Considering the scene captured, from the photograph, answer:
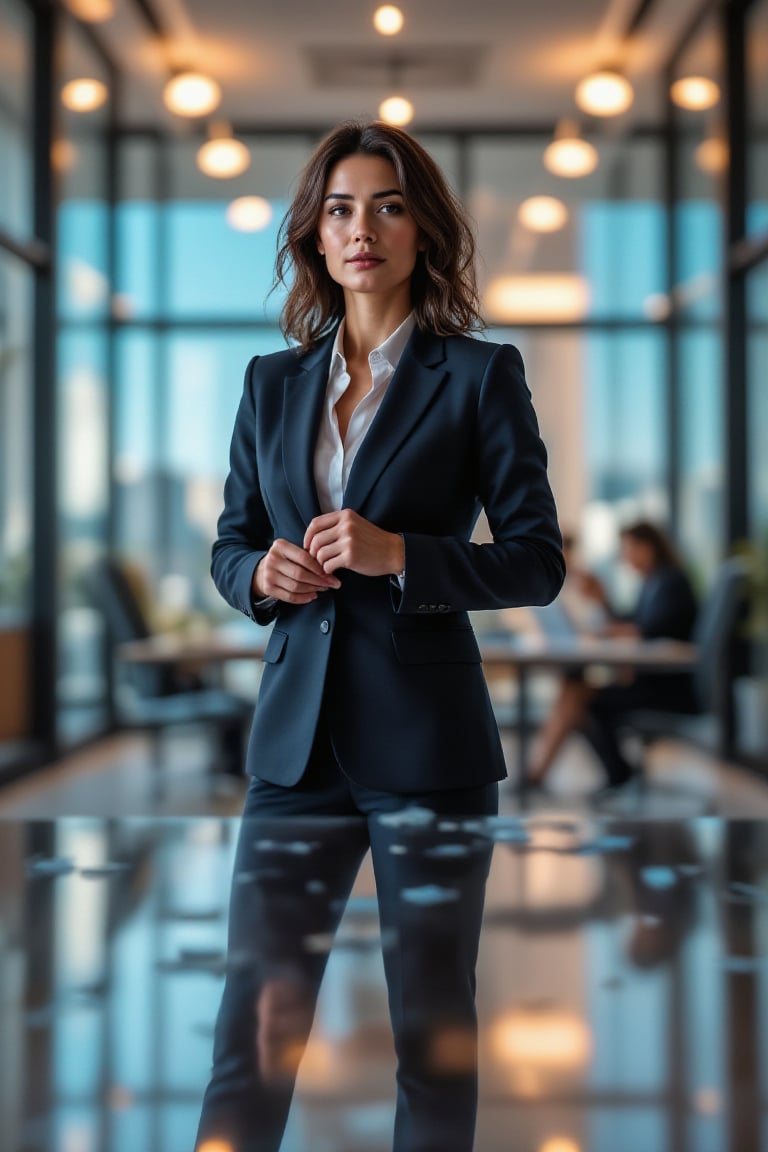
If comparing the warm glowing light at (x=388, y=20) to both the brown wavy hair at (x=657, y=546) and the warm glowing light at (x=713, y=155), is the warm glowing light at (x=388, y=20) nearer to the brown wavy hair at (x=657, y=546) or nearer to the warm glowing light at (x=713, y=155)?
the warm glowing light at (x=713, y=155)

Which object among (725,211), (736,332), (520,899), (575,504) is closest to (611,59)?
(725,211)

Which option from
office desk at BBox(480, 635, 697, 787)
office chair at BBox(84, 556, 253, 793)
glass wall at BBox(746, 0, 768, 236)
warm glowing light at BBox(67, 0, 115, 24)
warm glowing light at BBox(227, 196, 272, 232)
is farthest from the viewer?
warm glowing light at BBox(227, 196, 272, 232)

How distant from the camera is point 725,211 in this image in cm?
723

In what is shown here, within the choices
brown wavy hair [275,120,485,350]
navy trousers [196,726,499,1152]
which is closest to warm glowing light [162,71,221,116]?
brown wavy hair [275,120,485,350]

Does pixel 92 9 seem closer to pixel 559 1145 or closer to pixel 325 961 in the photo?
pixel 325 961

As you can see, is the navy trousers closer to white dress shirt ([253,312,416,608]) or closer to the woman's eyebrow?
white dress shirt ([253,312,416,608])

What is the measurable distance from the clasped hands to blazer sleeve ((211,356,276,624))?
12 centimetres

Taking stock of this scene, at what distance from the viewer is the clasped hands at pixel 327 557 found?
3.84 feet

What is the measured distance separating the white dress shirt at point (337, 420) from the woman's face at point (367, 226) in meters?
0.07

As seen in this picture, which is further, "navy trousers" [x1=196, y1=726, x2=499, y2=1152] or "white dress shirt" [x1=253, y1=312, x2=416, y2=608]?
"white dress shirt" [x1=253, y1=312, x2=416, y2=608]

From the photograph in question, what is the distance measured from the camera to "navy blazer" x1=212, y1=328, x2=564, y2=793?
1220 millimetres

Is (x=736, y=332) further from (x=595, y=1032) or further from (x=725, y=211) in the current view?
(x=595, y=1032)

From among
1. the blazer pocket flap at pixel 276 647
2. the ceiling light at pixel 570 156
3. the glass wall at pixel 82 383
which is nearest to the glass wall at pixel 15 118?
the glass wall at pixel 82 383

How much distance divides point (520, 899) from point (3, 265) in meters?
6.26
